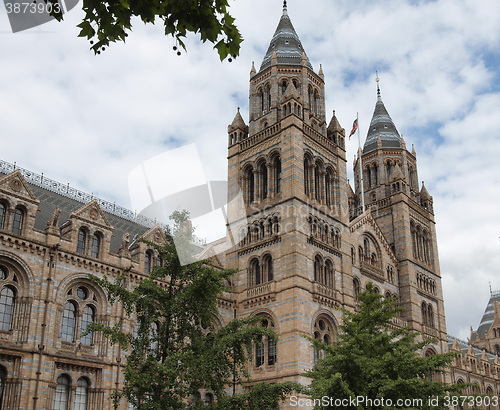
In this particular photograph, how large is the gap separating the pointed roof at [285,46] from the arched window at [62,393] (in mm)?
27717

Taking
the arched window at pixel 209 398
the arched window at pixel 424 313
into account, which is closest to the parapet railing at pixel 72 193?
the arched window at pixel 209 398

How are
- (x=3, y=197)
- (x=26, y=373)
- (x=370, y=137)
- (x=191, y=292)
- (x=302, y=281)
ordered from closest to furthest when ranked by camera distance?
(x=191, y=292) < (x=26, y=373) < (x=3, y=197) < (x=302, y=281) < (x=370, y=137)

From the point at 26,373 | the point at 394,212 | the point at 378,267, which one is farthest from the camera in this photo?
the point at 394,212

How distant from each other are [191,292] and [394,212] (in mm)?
32990

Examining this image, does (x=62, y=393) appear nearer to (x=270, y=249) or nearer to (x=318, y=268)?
(x=270, y=249)

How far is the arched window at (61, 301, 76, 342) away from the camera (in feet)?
93.9

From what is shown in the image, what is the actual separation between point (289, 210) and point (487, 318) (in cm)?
6336

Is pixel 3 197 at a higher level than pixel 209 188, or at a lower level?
lower

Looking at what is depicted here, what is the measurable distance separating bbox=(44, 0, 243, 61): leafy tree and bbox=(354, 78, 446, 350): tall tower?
4051 centimetres

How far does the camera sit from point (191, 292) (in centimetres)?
1917

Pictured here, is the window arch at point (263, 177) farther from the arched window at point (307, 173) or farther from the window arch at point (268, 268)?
the window arch at point (268, 268)

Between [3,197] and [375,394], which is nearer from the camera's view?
[375,394]

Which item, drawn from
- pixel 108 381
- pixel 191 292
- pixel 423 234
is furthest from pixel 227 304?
pixel 423 234

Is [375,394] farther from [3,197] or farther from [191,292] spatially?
[3,197]
